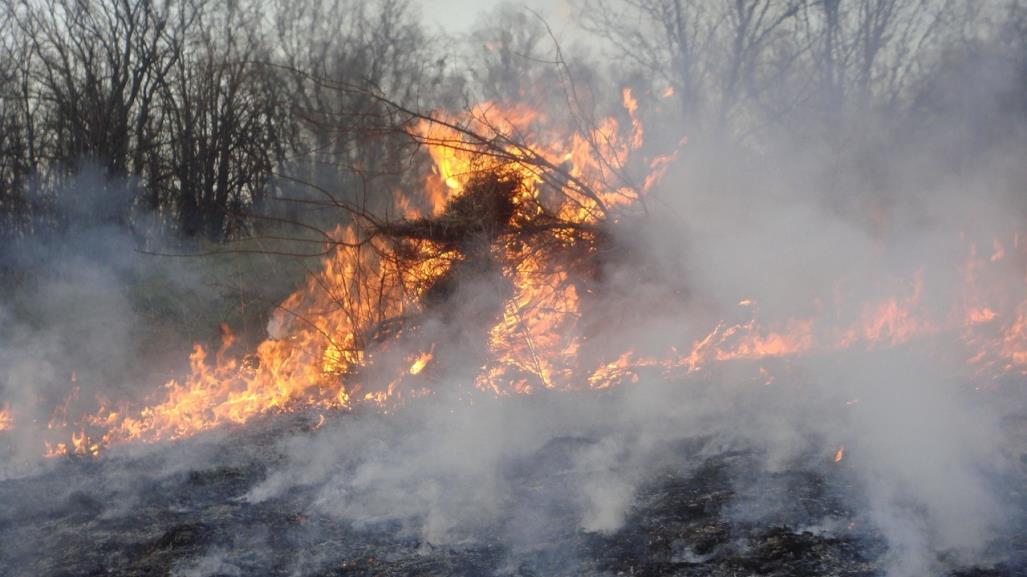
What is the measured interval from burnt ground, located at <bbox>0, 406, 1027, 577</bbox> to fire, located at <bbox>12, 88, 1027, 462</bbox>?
3.15ft

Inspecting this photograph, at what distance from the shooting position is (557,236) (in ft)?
18.8

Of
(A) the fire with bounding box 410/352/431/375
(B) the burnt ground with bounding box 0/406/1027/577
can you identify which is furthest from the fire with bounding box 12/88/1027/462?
(B) the burnt ground with bounding box 0/406/1027/577

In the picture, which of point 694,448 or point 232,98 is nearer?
point 694,448

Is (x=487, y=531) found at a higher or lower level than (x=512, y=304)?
lower

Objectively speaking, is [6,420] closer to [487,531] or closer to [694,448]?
[487,531]

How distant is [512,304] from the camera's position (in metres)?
5.78

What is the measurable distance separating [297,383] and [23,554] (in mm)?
2102

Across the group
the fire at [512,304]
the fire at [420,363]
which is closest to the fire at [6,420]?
the fire at [512,304]

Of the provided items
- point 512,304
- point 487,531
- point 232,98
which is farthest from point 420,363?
point 232,98

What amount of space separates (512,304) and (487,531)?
7.11 ft

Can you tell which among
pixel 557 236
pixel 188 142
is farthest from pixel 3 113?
pixel 557 236

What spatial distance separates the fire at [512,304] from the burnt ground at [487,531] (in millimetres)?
960

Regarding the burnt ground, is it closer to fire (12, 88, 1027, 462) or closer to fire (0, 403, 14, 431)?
fire (12, 88, 1027, 462)

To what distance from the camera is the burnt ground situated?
3453mm
